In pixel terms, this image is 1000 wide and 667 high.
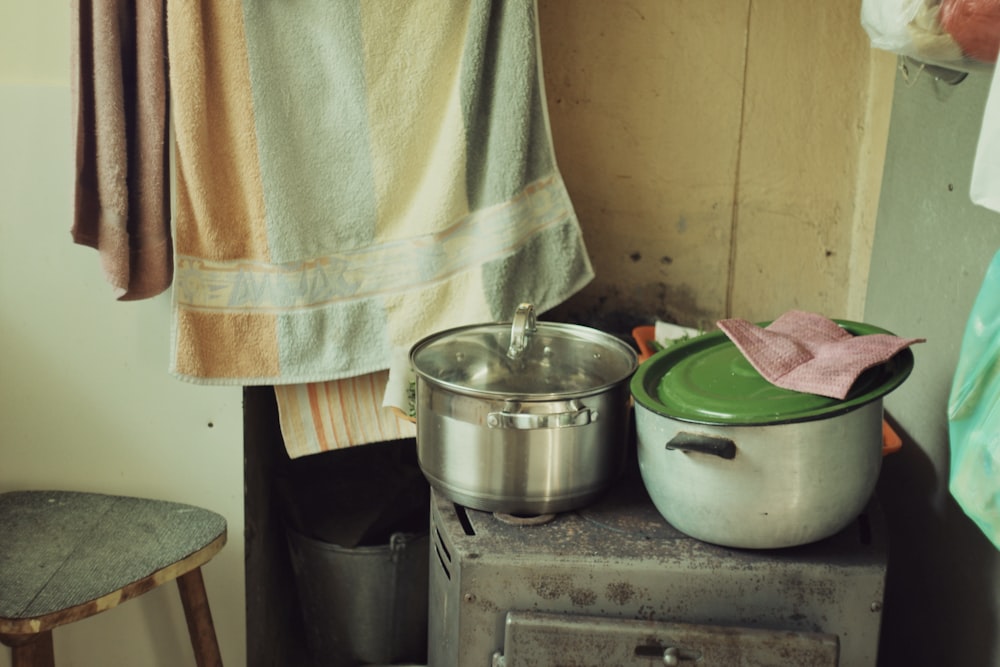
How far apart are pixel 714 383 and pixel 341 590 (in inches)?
36.1

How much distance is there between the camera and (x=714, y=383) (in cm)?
111

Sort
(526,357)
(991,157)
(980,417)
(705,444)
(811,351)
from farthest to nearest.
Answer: (526,357)
(811,351)
(705,444)
(980,417)
(991,157)

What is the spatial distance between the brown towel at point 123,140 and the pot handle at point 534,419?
623 millimetres

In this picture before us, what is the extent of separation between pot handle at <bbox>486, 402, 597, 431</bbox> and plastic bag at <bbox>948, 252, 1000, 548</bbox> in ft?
1.33

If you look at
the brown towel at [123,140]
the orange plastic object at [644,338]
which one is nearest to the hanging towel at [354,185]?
the brown towel at [123,140]

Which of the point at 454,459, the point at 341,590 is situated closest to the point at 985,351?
the point at 454,459

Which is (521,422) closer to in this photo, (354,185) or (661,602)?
(661,602)

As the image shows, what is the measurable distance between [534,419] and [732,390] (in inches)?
9.1

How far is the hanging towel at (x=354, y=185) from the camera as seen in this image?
1390 mm

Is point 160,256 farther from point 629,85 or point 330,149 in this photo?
point 629,85

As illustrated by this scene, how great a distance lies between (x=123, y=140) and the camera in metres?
1.36

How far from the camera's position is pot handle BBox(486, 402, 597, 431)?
1.11 metres

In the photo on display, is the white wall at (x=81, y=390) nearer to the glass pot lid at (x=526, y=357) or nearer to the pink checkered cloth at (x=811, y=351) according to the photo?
the glass pot lid at (x=526, y=357)

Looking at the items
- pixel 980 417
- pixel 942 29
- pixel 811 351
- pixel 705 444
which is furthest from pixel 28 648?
pixel 942 29
